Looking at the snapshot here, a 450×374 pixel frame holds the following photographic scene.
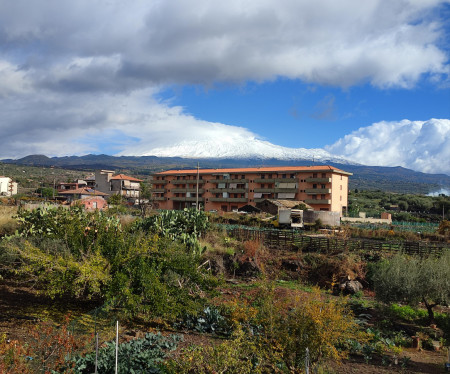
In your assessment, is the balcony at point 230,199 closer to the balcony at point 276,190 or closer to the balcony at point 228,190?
the balcony at point 228,190

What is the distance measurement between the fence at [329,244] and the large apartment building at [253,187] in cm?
4269

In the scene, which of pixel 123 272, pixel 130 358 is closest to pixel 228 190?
pixel 123 272

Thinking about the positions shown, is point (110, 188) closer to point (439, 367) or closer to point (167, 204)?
point (167, 204)

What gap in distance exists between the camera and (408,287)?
48.0 ft

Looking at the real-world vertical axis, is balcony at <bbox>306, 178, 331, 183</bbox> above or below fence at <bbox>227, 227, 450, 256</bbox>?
above

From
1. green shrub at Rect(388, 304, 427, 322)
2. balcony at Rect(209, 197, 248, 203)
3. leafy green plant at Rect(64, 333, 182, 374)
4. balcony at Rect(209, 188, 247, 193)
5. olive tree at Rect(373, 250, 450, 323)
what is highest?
balcony at Rect(209, 188, 247, 193)

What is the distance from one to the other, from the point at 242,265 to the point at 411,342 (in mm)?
10957

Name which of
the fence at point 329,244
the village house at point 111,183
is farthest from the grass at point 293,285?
the village house at point 111,183

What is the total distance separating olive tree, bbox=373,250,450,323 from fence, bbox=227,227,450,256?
798 centimetres

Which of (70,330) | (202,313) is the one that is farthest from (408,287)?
(70,330)

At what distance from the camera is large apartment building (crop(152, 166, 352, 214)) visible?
70.8 m

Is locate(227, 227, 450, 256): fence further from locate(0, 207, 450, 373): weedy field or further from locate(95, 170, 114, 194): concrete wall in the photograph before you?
locate(95, 170, 114, 194): concrete wall

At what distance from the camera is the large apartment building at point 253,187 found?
70750 mm

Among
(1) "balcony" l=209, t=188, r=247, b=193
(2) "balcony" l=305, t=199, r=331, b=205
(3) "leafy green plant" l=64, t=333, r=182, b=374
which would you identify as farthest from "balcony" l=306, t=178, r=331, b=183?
(3) "leafy green plant" l=64, t=333, r=182, b=374
